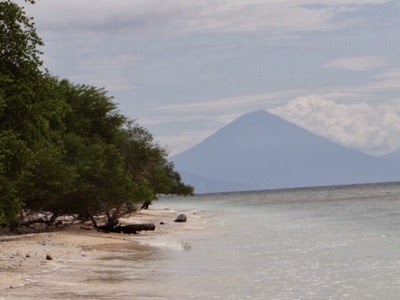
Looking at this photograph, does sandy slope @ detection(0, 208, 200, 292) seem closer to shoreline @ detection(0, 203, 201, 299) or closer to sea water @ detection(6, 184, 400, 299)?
shoreline @ detection(0, 203, 201, 299)

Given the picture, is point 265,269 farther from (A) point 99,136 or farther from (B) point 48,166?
(A) point 99,136

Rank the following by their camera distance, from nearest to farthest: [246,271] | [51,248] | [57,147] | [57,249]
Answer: [246,271] → [57,249] → [51,248] → [57,147]

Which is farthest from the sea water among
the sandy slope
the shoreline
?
the sandy slope

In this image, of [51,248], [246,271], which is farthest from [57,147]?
[246,271]

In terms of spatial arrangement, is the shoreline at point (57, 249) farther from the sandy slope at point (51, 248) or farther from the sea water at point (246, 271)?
the sea water at point (246, 271)

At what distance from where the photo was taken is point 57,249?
3556 centimetres

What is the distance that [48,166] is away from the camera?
1618 inches

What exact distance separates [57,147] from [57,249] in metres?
7.47

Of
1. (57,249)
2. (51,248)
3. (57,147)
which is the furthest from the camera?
(57,147)

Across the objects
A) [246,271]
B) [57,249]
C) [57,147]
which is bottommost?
[246,271]

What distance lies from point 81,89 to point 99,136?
4305 millimetres

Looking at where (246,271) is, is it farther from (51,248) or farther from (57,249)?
(51,248)

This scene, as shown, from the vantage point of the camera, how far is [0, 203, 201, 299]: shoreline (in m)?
25.8

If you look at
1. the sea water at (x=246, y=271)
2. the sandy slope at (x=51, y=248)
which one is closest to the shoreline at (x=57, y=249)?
the sandy slope at (x=51, y=248)
